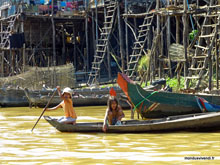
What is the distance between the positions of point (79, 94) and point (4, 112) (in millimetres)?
2903

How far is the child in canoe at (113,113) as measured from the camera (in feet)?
38.0

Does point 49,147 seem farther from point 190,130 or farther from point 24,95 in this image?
point 24,95

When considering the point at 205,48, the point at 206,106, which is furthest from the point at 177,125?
the point at 205,48

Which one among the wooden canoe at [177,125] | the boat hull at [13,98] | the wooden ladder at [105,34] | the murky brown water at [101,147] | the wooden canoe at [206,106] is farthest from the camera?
the wooden ladder at [105,34]

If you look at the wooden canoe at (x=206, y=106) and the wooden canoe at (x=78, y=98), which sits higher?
the wooden canoe at (x=206, y=106)

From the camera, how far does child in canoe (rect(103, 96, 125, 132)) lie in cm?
1158

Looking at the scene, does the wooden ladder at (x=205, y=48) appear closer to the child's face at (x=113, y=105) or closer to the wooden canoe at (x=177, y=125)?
the wooden canoe at (x=177, y=125)

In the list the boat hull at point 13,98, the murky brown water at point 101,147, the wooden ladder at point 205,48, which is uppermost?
the wooden ladder at point 205,48

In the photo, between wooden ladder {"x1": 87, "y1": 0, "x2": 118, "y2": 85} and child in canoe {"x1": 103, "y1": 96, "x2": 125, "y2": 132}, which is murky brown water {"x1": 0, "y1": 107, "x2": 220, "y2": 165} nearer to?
child in canoe {"x1": 103, "y1": 96, "x2": 125, "y2": 132}

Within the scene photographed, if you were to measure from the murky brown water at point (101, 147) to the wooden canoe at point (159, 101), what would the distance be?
7.98ft

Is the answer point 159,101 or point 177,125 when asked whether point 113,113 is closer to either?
point 177,125

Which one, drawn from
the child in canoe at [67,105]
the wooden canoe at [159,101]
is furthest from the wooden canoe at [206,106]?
the child in canoe at [67,105]

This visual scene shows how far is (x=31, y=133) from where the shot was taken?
12430 mm

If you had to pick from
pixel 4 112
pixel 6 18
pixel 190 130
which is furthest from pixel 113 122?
pixel 6 18
